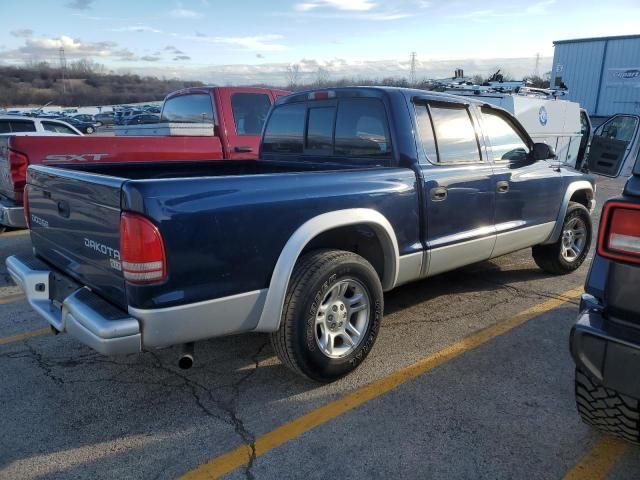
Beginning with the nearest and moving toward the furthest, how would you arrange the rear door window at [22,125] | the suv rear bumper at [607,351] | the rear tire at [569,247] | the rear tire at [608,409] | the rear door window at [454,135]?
the suv rear bumper at [607,351], the rear tire at [608,409], the rear door window at [454,135], the rear tire at [569,247], the rear door window at [22,125]

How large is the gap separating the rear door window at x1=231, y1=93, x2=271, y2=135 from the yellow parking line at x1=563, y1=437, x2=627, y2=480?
230 inches

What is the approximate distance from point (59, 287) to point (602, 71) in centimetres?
2459

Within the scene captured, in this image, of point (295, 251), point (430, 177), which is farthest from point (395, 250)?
point (295, 251)

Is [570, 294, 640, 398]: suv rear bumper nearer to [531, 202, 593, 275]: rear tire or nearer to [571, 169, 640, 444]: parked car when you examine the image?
[571, 169, 640, 444]: parked car

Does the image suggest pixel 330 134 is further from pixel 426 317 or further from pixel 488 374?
pixel 488 374

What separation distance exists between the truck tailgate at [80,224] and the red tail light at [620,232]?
7.19 ft

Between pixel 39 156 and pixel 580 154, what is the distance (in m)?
12.0

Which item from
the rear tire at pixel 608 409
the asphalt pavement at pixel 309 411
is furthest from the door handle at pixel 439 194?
the rear tire at pixel 608 409

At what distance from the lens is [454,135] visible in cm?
421

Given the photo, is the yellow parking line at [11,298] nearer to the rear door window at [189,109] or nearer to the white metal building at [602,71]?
the rear door window at [189,109]

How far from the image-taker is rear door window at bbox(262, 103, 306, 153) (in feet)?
14.9

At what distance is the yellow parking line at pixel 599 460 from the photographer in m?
2.49

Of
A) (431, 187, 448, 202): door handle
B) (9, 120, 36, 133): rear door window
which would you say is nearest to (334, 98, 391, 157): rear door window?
(431, 187, 448, 202): door handle

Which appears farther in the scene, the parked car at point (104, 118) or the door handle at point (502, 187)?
the parked car at point (104, 118)
